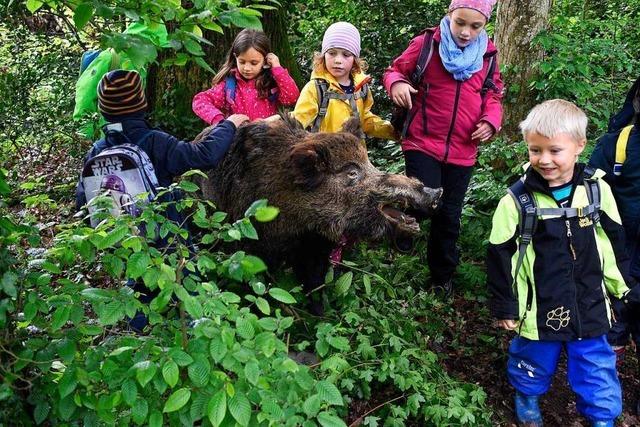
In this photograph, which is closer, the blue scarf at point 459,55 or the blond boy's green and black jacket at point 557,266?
the blond boy's green and black jacket at point 557,266

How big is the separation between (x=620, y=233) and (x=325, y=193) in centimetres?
206

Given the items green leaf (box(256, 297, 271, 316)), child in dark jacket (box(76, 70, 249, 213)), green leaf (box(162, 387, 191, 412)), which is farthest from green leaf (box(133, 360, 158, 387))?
child in dark jacket (box(76, 70, 249, 213))

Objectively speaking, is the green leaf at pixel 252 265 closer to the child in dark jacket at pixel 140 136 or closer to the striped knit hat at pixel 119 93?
the child in dark jacket at pixel 140 136

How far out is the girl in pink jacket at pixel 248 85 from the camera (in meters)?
5.29

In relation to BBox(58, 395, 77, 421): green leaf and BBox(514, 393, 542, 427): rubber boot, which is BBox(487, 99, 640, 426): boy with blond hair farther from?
BBox(58, 395, 77, 421): green leaf

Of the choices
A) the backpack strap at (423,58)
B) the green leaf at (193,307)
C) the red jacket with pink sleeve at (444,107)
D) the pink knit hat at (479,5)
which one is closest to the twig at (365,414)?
the green leaf at (193,307)

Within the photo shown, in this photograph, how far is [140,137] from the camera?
4.23 m

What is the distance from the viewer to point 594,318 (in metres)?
4.09

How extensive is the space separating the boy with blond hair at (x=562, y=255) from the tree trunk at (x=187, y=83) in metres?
3.61

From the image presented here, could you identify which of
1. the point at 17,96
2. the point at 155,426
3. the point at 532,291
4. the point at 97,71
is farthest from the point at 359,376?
the point at 17,96

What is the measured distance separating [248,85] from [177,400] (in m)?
3.59

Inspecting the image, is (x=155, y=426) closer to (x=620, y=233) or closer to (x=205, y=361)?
(x=205, y=361)

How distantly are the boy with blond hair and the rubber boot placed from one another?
35 cm

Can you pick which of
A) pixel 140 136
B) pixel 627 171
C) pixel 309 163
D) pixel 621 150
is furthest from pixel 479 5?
pixel 140 136
